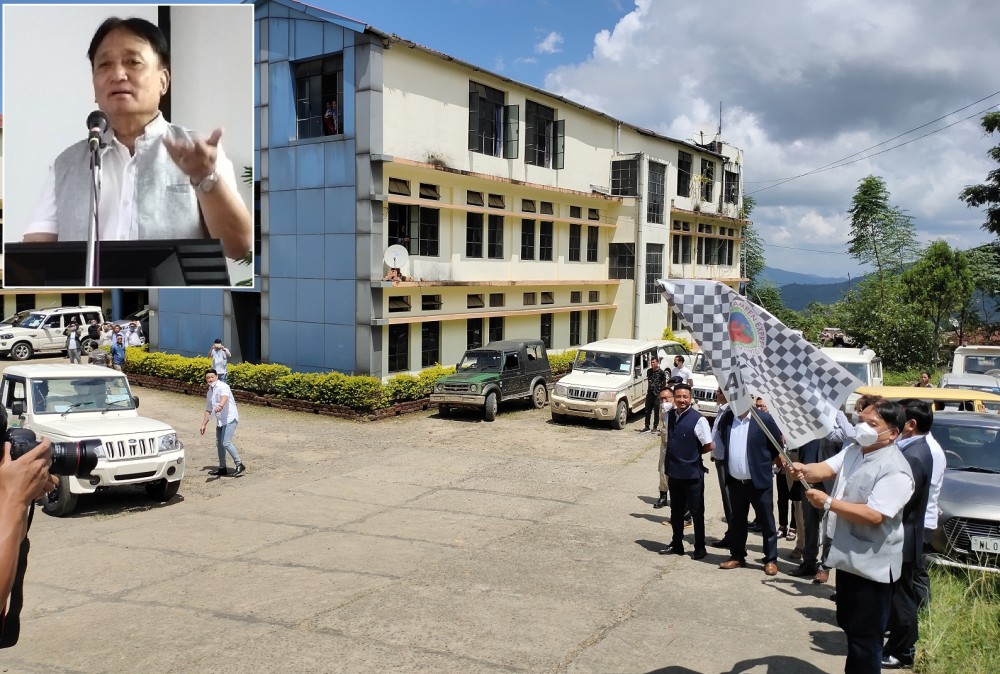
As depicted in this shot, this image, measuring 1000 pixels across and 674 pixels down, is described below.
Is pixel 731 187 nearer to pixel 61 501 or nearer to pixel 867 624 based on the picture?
pixel 61 501

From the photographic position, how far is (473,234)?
24.8 metres

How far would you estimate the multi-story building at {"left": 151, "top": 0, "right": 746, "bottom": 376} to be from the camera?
21.1m

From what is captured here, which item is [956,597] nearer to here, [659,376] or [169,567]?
[169,567]

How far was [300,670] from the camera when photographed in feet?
19.5

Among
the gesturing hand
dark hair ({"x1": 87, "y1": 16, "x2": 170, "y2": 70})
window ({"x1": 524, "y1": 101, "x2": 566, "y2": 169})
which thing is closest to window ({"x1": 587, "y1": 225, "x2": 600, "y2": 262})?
window ({"x1": 524, "y1": 101, "x2": 566, "y2": 169})

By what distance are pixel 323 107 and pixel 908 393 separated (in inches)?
644

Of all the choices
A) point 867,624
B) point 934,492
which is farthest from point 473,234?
point 867,624

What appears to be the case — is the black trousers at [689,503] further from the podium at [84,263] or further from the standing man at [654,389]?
the podium at [84,263]

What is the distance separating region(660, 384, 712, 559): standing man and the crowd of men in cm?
1

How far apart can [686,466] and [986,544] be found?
293cm

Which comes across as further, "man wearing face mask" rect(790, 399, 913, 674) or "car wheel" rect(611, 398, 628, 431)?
"car wheel" rect(611, 398, 628, 431)

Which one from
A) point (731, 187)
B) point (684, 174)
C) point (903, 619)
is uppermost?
point (731, 187)

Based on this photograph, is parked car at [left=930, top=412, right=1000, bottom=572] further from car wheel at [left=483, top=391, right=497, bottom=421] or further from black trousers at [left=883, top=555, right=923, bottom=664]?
car wheel at [left=483, top=391, right=497, bottom=421]

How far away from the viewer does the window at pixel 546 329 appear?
1144 inches
